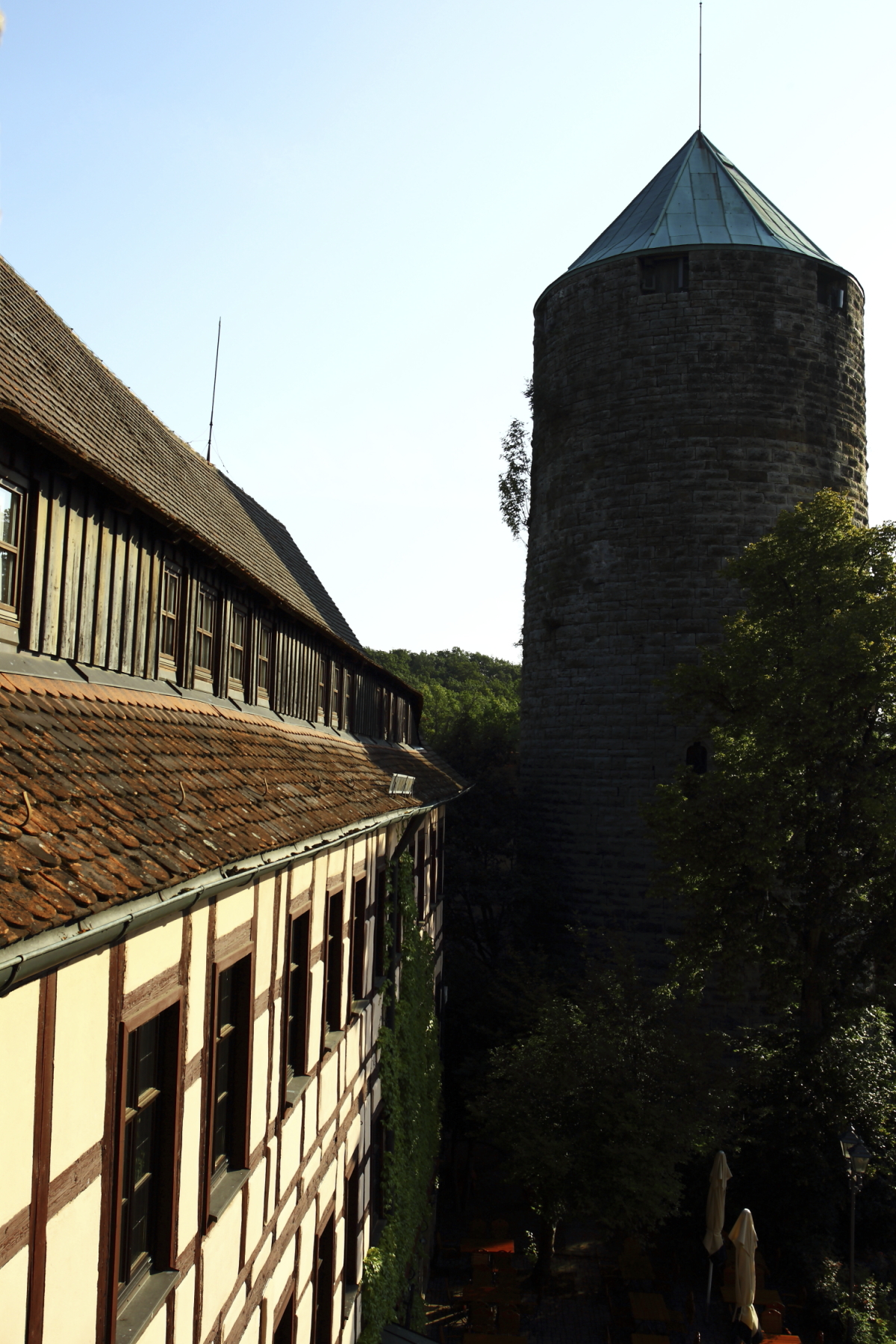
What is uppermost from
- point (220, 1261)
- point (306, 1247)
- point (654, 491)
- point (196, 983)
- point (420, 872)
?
point (654, 491)

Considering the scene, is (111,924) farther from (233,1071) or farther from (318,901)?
(318,901)

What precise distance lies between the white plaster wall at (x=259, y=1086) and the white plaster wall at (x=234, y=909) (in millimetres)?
792

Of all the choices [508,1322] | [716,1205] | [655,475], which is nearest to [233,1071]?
[508,1322]

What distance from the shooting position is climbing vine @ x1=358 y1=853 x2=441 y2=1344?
33.3 feet

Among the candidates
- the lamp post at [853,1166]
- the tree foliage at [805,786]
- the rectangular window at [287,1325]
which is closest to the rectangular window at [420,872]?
the tree foliage at [805,786]

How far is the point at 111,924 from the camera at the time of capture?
3447mm

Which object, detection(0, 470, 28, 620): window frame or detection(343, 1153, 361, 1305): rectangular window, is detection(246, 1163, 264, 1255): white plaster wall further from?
detection(0, 470, 28, 620): window frame

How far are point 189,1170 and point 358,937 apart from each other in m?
5.30

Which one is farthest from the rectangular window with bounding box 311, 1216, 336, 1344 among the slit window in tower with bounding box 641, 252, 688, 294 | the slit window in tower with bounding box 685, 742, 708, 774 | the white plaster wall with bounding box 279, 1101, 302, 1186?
the slit window in tower with bounding box 641, 252, 688, 294

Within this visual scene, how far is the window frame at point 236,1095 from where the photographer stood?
5432 mm

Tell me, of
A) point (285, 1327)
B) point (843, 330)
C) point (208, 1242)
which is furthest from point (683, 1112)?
point (843, 330)

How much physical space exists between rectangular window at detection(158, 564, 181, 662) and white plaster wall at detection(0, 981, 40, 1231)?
188 inches

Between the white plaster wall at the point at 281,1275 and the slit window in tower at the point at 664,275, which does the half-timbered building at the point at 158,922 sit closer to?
the white plaster wall at the point at 281,1275

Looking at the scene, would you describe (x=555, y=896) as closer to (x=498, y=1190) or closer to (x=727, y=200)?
(x=498, y=1190)
